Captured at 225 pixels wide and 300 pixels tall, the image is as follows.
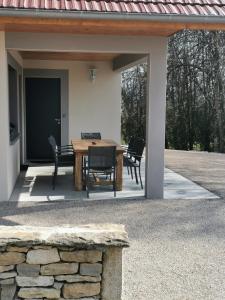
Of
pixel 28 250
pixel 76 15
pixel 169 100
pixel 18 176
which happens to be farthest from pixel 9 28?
pixel 169 100

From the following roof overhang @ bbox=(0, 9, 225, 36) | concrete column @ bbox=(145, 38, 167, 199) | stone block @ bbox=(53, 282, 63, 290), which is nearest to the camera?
stone block @ bbox=(53, 282, 63, 290)

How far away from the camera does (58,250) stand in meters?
3.10

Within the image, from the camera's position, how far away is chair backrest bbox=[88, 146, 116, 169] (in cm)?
708

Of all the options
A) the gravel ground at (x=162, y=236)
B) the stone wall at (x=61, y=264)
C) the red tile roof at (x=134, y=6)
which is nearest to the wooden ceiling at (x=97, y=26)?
the red tile roof at (x=134, y=6)

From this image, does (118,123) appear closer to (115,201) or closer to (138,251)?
(115,201)

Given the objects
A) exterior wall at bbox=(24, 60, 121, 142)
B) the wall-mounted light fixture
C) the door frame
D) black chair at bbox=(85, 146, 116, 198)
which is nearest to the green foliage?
exterior wall at bbox=(24, 60, 121, 142)

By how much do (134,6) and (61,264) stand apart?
377 centimetres

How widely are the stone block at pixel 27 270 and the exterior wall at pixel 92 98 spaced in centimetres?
799

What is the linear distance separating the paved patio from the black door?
6.18 ft

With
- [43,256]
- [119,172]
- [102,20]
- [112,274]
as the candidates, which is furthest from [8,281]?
[119,172]

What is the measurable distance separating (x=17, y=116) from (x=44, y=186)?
211cm

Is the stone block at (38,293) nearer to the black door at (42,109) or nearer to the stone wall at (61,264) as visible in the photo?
the stone wall at (61,264)

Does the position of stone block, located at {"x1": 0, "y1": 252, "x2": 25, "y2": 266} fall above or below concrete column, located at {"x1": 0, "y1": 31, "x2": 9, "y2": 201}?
below

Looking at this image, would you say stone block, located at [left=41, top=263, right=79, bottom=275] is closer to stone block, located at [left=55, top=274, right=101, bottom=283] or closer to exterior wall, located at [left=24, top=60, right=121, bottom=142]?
stone block, located at [left=55, top=274, right=101, bottom=283]
